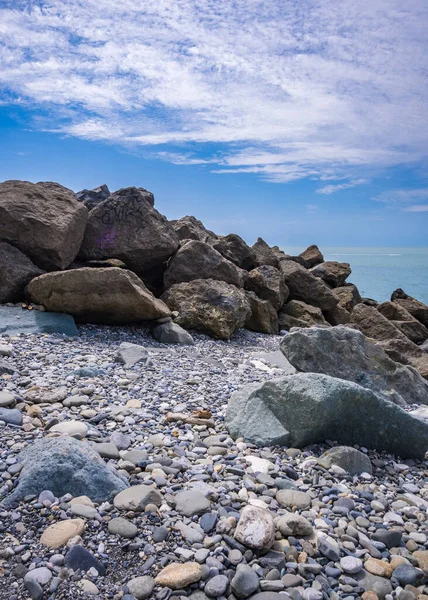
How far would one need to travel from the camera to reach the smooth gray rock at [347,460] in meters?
4.44

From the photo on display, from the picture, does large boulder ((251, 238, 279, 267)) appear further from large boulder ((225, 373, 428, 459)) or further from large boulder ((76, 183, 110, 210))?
large boulder ((225, 373, 428, 459))

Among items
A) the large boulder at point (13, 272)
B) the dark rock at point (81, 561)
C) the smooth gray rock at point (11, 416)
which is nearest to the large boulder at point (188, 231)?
the large boulder at point (13, 272)

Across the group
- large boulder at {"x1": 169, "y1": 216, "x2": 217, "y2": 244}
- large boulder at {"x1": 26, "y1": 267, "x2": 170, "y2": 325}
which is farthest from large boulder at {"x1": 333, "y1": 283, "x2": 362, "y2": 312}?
large boulder at {"x1": 26, "y1": 267, "x2": 170, "y2": 325}

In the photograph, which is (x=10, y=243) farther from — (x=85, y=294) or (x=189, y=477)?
(x=189, y=477)

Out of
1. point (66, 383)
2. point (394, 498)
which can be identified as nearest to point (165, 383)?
point (66, 383)

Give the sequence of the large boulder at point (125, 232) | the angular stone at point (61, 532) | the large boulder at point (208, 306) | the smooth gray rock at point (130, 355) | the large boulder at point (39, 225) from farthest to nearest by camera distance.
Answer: the large boulder at point (125, 232)
the large boulder at point (208, 306)
the large boulder at point (39, 225)
the smooth gray rock at point (130, 355)
the angular stone at point (61, 532)

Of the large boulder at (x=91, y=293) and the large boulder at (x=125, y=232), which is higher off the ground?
the large boulder at (x=125, y=232)

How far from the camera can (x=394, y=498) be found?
Result: 4.09 m

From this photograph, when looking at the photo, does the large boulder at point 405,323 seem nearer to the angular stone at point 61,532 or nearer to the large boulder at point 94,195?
the large boulder at point 94,195

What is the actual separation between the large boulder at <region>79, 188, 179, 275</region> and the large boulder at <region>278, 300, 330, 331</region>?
459cm

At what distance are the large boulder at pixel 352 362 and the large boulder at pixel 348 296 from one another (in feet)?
32.4

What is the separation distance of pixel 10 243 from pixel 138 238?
2842 millimetres

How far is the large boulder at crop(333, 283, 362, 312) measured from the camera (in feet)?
61.0

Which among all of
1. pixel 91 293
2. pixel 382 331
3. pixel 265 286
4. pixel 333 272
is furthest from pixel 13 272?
pixel 333 272
